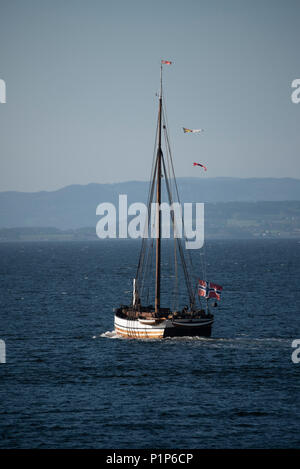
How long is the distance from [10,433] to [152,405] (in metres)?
10.7

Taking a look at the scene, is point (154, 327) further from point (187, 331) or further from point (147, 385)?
point (147, 385)

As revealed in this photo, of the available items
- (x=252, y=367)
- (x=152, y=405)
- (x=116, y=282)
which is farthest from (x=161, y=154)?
(x=116, y=282)

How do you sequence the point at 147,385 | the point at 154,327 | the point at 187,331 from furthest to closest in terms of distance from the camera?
1. the point at 154,327
2. the point at 187,331
3. the point at 147,385

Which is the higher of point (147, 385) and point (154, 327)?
point (154, 327)

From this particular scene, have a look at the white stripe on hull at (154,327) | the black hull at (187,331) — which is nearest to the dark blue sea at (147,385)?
the white stripe on hull at (154,327)

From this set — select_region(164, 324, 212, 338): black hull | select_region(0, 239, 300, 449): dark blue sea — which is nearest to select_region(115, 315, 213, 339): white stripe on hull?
select_region(164, 324, 212, 338): black hull

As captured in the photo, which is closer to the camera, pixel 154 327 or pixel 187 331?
pixel 187 331

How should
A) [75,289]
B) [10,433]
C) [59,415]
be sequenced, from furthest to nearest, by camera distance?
1. [75,289]
2. [59,415]
3. [10,433]

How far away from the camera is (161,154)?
75.4m

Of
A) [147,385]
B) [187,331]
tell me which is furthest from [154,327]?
[147,385]

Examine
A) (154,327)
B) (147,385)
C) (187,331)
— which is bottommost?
(147,385)

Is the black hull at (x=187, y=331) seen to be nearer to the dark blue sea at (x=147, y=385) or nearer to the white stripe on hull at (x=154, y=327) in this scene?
the white stripe on hull at (x=154, y=327)
